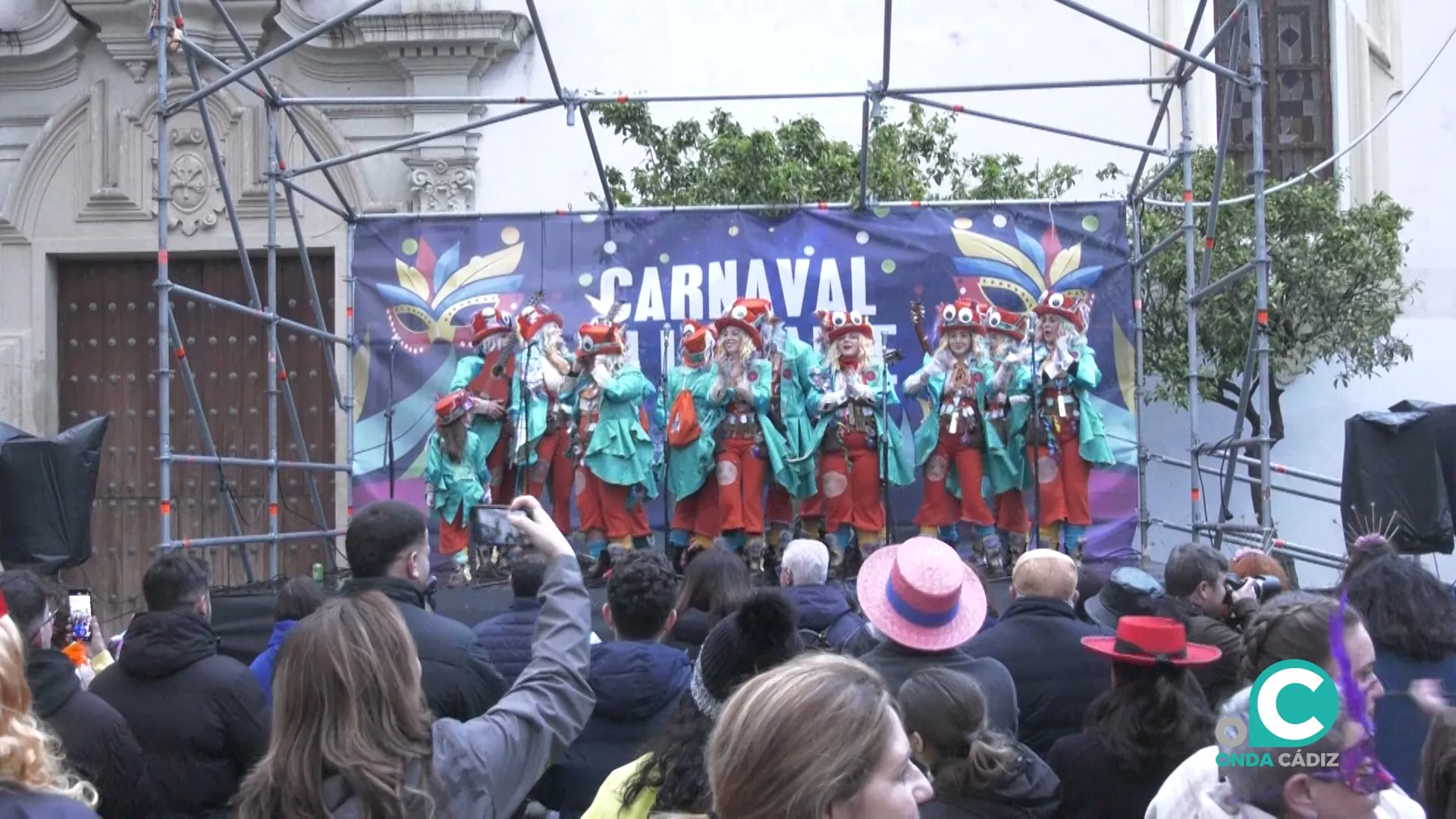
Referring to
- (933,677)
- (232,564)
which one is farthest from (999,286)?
(933,677)

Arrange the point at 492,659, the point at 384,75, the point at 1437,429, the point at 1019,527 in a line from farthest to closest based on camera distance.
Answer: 1. the point at 384,75
2. the point at 1019,527
3. the point at 1437,429
4. the point at 492,659

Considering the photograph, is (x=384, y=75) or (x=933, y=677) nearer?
(x=933, y=677)

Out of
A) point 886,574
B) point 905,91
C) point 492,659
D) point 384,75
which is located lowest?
point 492,659

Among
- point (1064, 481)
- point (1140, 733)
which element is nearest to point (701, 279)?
point (1064, 481)

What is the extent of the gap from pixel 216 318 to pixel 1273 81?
8818 mm

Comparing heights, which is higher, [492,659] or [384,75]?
[384,75]

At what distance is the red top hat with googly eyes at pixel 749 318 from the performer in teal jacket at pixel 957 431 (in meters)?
0.90

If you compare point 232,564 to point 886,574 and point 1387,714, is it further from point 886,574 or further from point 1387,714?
point 1387,714

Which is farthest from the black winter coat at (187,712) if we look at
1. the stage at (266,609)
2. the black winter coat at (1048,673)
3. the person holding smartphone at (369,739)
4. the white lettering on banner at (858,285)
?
the white lettering on banner at (858,285)

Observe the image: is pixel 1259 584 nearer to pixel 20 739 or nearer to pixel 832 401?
pixel 20 739

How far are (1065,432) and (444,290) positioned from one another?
3.82m

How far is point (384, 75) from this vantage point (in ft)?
40.1

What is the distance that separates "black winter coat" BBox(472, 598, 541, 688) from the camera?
4.10 metres

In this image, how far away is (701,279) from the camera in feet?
30.7
